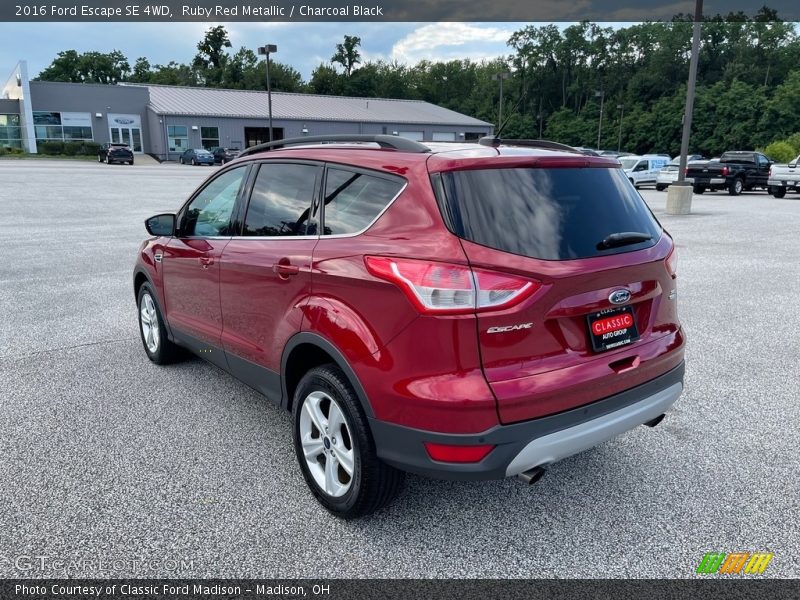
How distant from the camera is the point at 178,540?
2.85 meters

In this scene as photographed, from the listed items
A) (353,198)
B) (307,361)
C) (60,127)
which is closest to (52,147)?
(60,127)

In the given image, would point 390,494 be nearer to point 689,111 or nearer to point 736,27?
point 689,111

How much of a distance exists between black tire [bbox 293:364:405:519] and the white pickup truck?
2698 centimetres

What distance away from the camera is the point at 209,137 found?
185 ft

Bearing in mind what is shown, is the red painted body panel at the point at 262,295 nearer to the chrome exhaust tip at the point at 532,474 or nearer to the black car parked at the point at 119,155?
the chrome exhaust tip at the point at 532,474

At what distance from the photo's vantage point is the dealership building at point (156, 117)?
5547 centimetres

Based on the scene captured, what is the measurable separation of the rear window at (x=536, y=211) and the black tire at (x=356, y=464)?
905mm

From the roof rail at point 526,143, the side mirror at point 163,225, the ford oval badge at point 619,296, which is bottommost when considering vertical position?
the ford oval badge at point 619,296

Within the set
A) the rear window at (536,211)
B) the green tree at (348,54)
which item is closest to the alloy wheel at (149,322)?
the rear window at (536,211)

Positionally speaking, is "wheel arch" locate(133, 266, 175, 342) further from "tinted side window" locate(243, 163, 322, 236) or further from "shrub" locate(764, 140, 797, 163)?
"shrub" locate(764, 140, 797, 163)

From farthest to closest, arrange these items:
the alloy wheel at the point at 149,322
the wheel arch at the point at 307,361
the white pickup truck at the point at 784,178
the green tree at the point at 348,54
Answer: the green tree at the point at 348,54, the white pickup truck at the point at 784,178, the alloy wheel at the point at 149,322, the wheel arch at the point at 307,361

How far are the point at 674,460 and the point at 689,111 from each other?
15256 mm

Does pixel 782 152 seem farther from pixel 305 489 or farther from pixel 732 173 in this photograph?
pixel 305 489

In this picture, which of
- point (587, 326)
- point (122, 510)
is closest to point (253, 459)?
point (122, 510)
